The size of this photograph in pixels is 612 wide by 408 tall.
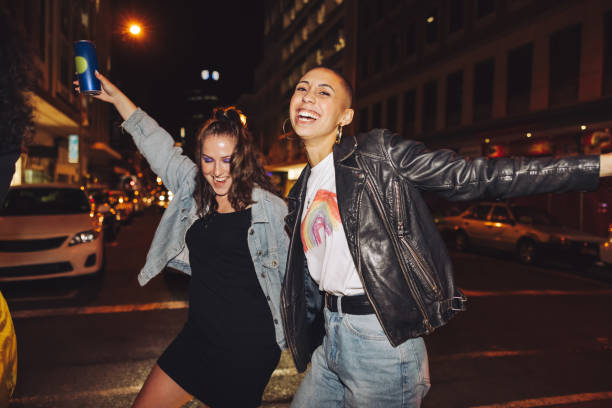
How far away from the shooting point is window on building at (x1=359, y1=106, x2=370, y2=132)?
32.0m

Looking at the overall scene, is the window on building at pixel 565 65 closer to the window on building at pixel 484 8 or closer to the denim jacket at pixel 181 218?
the window on building at pixel 484 8

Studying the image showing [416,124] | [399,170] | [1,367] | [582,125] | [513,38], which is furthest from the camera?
[416,124]

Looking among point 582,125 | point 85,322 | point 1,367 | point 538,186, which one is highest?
point 582,125

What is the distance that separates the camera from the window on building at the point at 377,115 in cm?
3006

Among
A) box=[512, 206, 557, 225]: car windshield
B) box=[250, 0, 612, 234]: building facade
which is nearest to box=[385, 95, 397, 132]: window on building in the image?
box=[250, 0, 612, 234]: building facade

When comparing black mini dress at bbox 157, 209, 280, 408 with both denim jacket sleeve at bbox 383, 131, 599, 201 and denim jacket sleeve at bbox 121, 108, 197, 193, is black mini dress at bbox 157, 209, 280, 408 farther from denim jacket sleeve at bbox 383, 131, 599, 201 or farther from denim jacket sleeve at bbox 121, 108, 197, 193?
denim jacket sleeve at bbox 383, 131, 599, 201

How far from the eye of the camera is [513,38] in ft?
63.3

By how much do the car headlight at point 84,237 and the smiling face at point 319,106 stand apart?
21.0ft

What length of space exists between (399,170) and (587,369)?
404 cm

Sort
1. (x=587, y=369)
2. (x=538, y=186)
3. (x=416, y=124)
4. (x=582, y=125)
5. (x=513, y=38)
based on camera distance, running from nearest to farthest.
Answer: (x=538, y=186), (x=587, y=369), (x=582, y=125), (x=513, y=38), (x=416, y=124)

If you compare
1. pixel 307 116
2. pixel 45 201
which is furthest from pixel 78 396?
pixel 45 201

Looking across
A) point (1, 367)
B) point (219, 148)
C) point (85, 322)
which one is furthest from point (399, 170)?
point (85, 322)

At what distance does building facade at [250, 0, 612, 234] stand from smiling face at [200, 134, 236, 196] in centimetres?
651

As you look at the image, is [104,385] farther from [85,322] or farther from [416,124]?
[416,124]
